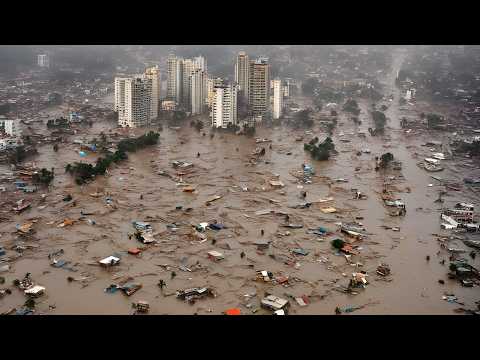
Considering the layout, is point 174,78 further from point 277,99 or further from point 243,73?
point 277,99

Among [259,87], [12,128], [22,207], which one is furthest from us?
[259,87]

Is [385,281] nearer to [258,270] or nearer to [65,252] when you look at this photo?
[258,270]

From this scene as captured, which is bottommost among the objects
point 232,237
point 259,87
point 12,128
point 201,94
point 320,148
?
point 232,237

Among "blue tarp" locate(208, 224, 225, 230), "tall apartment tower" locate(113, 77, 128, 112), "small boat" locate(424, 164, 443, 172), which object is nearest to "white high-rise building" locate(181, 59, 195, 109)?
"tall apartment tower" locate(113, 77, 128, 112)

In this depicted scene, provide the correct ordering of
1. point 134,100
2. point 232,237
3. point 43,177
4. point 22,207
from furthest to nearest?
point 134,100
point 43,177
point 22,207
point 232,237

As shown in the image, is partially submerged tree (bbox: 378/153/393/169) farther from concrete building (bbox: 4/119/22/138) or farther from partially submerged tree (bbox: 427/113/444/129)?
concrete building (bbox: 4/119/22/138)

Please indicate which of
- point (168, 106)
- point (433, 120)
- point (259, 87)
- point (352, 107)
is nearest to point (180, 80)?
point (168, 106)

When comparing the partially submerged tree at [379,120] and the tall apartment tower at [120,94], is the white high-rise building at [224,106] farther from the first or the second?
the partially submerged tree at [379,120]

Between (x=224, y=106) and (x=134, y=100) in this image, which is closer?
(x=134, y=100)
